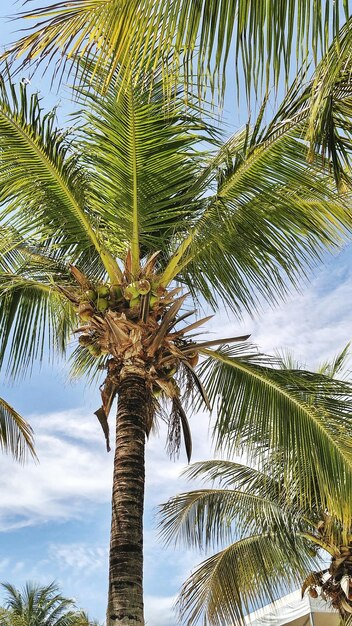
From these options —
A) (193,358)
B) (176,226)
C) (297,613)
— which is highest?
(176,226)

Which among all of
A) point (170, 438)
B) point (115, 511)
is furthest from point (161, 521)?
point (115, 511)

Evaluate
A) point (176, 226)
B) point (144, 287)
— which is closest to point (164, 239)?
point (176, 226)

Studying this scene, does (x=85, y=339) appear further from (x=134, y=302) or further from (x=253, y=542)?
(x=253, y=542)

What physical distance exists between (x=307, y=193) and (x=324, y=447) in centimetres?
238

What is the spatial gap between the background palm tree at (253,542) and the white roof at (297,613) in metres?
2.33

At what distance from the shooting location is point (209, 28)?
2996mm

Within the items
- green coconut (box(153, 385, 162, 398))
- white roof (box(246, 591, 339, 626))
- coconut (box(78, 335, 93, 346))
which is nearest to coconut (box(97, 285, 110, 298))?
coconut (box(78, 335, 93, 346))

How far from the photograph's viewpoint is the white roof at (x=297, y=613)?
13.6 metres

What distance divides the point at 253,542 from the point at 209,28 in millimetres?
9499

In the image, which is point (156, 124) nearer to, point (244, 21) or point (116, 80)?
point (116, 80)

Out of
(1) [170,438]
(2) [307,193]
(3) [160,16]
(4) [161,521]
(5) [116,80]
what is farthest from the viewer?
(4) [161,521]

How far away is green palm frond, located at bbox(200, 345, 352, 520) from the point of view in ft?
21.6

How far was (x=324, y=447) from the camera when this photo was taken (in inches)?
263

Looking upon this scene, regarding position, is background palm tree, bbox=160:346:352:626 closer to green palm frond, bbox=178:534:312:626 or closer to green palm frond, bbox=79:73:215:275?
green palm frond, bbox=178:534:312:626
